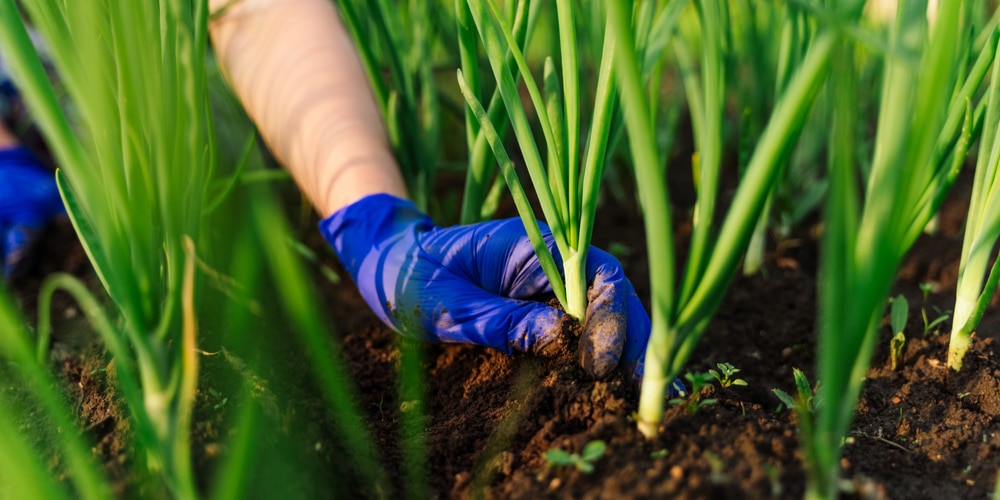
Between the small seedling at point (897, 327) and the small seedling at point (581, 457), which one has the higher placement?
the small seedling at point (581, 457)

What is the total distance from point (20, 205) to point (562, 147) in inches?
65.0

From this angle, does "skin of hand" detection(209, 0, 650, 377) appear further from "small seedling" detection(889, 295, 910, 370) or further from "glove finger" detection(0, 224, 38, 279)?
"glove finger" detection(0, 224, 38, 279)

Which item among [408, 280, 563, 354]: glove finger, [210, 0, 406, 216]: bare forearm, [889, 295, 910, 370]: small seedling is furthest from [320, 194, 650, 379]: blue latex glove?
[889, 295, 910, 370]: small seedling

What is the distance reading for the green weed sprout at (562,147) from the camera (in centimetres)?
98

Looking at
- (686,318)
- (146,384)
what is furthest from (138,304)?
(686,318)

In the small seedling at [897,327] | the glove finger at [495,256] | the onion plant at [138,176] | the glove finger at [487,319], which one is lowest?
the small seedling at [897,327]

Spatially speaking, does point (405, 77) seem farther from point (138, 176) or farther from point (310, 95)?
point (138, 176)

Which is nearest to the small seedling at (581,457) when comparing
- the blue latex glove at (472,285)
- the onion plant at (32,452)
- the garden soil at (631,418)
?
the garden soil at (631,418)

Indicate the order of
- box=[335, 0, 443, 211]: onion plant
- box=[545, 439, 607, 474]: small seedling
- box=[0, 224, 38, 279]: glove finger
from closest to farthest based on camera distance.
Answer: box=[545, 439, 607, 474]: small seedling → box=[335, 0, 443, 211]: onion plant → box=[0, 224, 38, 279]: glove finger

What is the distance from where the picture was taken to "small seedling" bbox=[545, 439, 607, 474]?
775 millimetres

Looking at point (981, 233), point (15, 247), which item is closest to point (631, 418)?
point (981, 233)

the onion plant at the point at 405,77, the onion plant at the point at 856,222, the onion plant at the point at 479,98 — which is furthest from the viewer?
the onion plant at the point at 405,77

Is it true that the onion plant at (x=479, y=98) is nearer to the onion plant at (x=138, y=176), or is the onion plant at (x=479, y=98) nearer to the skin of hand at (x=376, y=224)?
the skin of hand at (x=376, y=224)

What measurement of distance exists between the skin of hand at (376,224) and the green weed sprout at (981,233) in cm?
50
